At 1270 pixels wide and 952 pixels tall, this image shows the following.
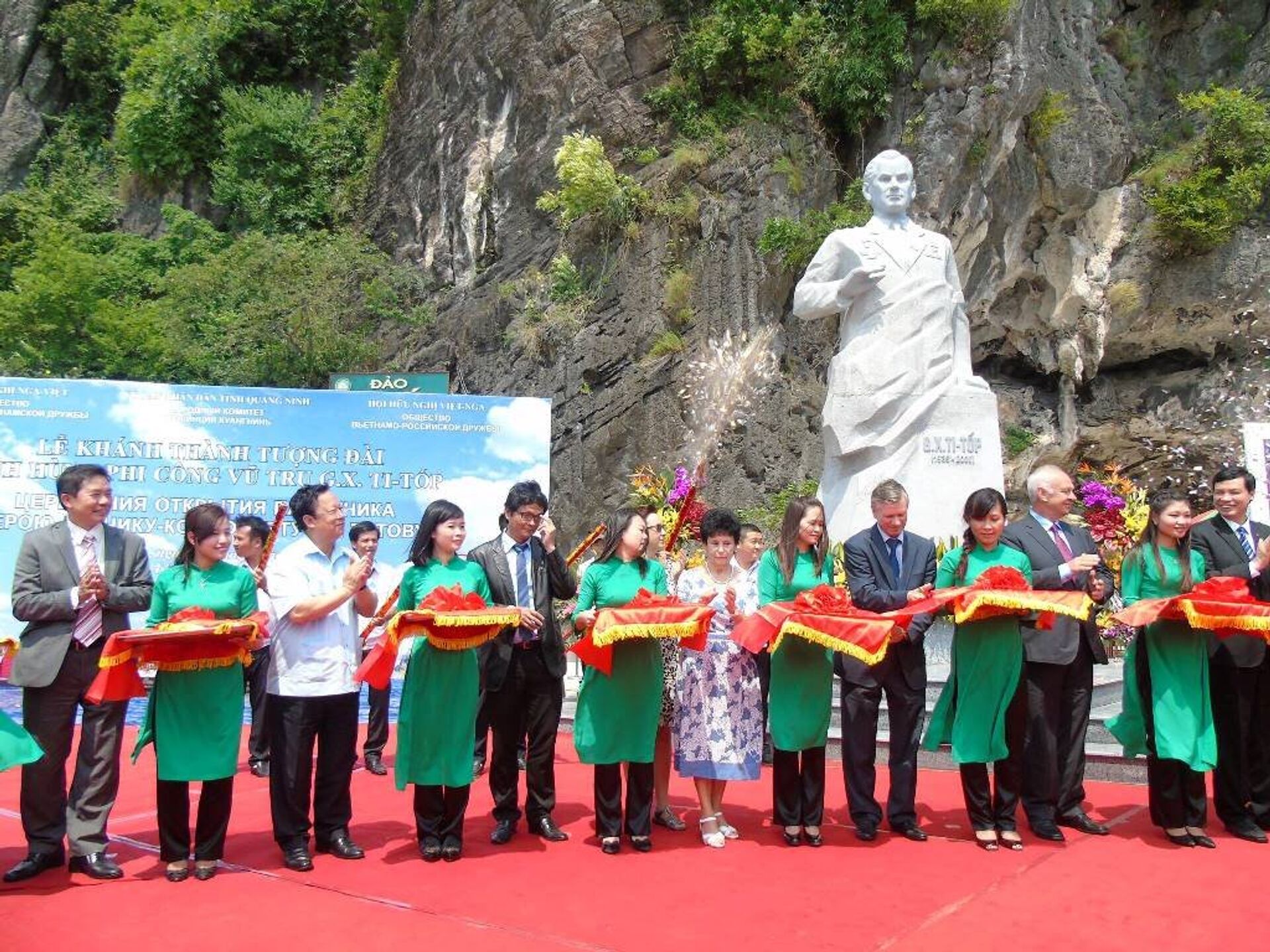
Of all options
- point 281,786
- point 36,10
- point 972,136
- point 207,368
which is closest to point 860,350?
point 281,786

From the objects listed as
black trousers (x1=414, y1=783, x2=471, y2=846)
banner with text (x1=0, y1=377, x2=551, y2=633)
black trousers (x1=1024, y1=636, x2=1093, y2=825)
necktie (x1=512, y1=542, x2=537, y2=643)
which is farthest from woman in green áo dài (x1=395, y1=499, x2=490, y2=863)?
banner with text (x1=0, y1=377, x2=551, y2=633)

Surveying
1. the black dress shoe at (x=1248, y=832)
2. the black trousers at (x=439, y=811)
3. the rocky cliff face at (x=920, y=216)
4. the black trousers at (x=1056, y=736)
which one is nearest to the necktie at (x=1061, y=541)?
the black trousers at (x=1056, y=736)

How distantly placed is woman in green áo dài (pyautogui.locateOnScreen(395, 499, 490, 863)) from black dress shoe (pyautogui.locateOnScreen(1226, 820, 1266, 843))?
316 cm

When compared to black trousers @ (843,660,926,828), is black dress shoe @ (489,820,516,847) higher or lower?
lower

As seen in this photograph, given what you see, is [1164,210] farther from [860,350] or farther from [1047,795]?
[1047,795]

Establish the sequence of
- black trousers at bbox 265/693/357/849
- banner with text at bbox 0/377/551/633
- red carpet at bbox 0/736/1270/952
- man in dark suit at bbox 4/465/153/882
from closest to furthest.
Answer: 1. red carpet at bbox 0/736/1270/952
2. man in dark suit at bbox 4/465/153/882
3. black trousers at bbox 265/693/357/849
4. banner with text at bbox 0/377/551/633

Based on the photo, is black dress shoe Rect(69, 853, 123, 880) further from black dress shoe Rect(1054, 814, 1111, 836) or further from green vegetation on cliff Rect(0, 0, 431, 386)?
green vegetation on cliff Rect(0, 0, 431, 386)

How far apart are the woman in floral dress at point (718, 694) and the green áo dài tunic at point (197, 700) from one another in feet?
5.90

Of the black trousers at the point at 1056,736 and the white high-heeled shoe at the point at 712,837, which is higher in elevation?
the black trousers at the point at 1056,736

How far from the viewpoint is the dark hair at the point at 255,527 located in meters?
5.80

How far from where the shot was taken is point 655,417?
15438mm

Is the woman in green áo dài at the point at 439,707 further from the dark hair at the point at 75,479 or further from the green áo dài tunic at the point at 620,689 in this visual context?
the dark hair at the point at 75,479

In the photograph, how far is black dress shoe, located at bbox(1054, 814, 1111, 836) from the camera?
4.49 meters

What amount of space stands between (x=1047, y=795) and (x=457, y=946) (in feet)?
8.34
